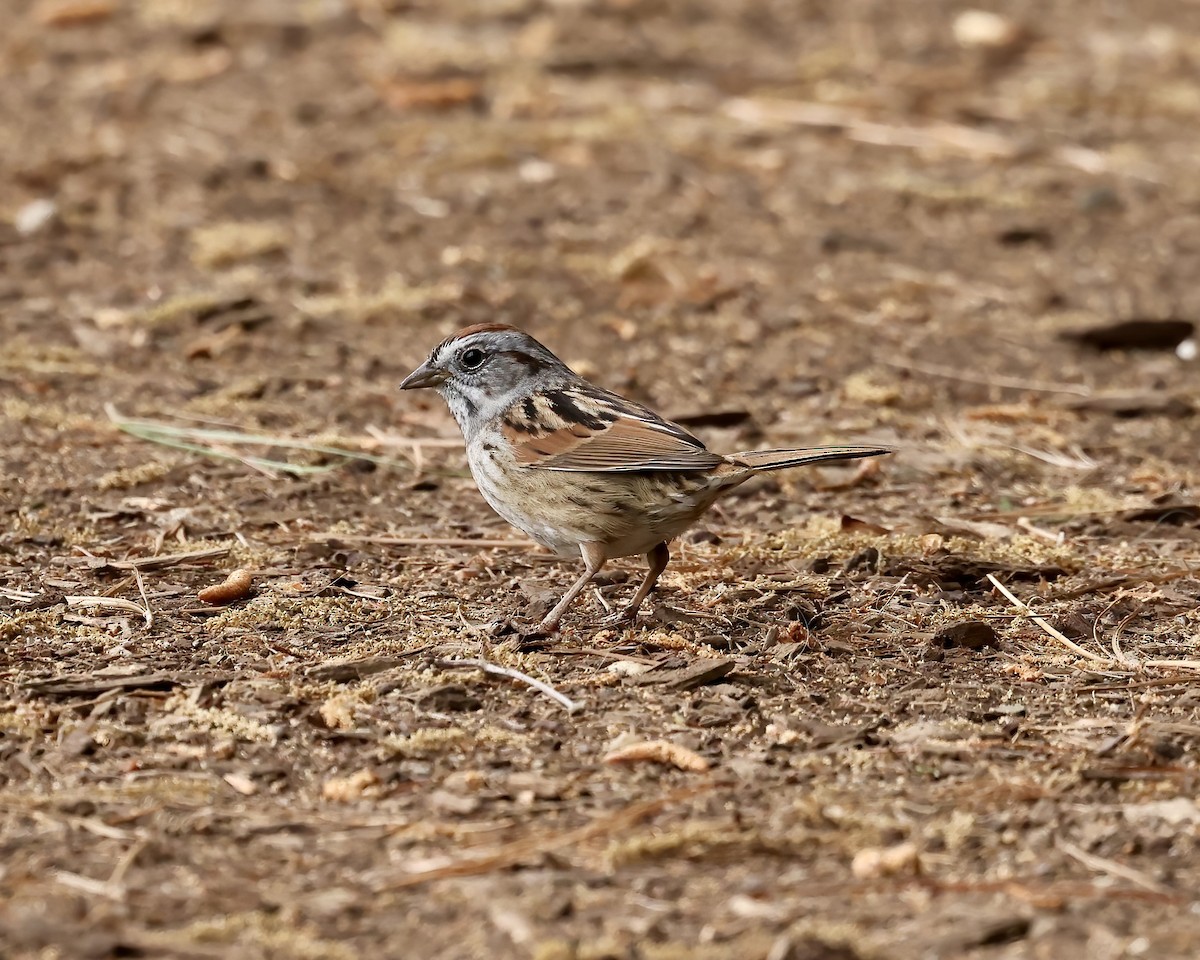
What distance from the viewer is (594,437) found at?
16.1ft

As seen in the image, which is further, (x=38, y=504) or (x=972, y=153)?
(x=972, y=153)

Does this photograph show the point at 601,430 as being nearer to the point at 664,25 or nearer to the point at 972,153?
the point at 972,153

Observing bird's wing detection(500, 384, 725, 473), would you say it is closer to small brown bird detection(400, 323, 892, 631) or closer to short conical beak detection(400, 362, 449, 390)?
small brown bird detection(400, 323, 892, 631)

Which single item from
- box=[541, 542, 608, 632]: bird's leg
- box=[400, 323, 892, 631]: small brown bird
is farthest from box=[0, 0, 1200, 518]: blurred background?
box=[541, 542, 608, 632]: bird's leg

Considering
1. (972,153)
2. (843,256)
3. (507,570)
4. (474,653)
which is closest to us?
(474,653)

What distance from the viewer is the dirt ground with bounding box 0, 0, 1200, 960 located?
345 cm

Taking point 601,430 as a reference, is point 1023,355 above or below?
below

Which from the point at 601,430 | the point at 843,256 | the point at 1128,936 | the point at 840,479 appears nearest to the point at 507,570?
the point at 601,430

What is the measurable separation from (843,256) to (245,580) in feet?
15.1

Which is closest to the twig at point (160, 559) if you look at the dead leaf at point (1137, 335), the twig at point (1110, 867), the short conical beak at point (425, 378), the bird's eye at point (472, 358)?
the short conical beak at point (425, 378)

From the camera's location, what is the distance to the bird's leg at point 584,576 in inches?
188

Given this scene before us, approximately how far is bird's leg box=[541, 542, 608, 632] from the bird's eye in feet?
2.77

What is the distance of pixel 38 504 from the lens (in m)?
5.61

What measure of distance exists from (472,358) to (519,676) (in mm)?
1431
